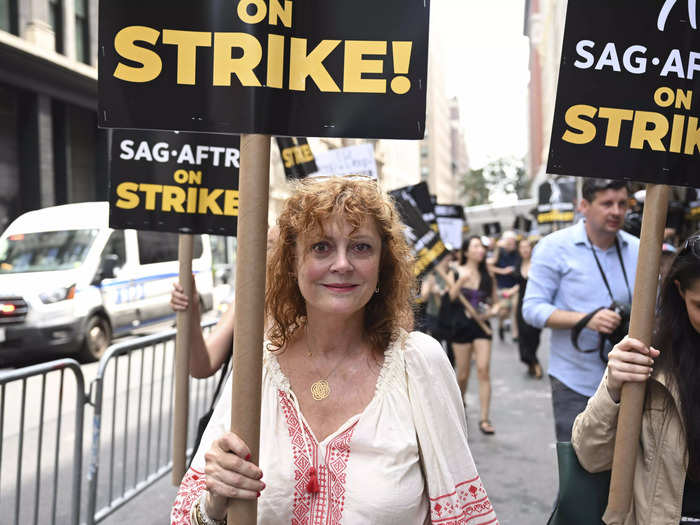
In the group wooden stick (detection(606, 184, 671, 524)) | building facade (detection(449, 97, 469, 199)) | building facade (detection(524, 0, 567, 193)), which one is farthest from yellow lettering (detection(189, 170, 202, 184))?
building facade (detection(449, 97, 469, 199))

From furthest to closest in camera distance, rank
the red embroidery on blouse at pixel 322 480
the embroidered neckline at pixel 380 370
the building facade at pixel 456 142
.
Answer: the building facade at pixel 456 142
the embroidered neckline at pixel 380 370
the red embroidery on blouse at pixel 322 480

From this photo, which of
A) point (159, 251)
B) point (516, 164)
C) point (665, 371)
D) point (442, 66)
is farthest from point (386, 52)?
point (442, 66)

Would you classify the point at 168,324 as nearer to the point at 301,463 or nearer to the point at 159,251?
the point at 159,251

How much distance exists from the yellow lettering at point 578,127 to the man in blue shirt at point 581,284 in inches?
64.4

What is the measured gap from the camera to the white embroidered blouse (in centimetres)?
185

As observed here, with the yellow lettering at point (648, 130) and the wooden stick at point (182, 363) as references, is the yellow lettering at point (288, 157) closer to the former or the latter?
the wooden stick at point (182, 363)

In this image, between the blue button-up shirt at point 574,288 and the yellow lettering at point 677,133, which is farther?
the blue button-up shirt at point 574,288

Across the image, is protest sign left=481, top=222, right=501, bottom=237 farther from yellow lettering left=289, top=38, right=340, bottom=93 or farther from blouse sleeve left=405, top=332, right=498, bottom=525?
yellow lettering left=289, top=38, right=340, bottom=93

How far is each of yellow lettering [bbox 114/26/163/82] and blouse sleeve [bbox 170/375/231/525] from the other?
89cm

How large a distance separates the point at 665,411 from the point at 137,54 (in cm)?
183

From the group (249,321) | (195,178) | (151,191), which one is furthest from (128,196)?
(249,321)

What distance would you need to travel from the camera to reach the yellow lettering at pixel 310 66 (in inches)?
72.1

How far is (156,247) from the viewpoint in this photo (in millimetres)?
12641

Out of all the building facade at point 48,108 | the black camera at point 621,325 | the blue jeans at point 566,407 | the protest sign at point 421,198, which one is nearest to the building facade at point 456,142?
the building facade at point 48,108
